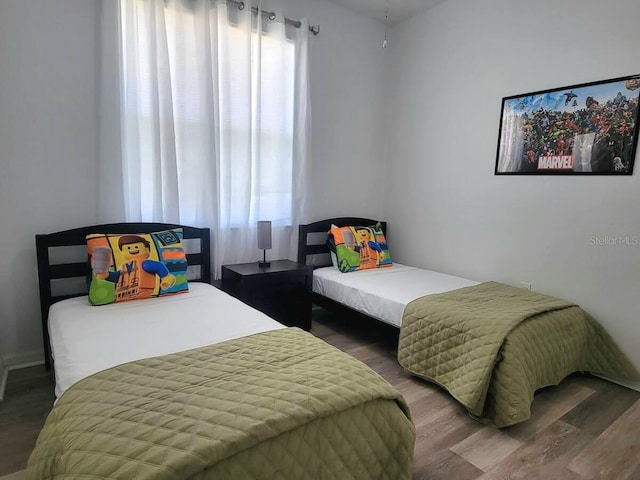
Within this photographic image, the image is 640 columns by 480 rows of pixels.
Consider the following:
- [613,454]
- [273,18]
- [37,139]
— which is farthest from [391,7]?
[613,454]

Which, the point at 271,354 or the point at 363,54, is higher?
the point at 363,54

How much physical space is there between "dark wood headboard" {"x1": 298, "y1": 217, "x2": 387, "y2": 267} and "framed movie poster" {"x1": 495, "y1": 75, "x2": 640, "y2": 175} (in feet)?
4.44

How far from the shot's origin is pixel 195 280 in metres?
2.85

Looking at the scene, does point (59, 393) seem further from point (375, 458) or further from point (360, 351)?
point (360, 351)

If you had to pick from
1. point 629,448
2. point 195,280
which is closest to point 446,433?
point 629,448

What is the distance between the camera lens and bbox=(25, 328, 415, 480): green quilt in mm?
1008

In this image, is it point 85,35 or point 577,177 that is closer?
point 85,35

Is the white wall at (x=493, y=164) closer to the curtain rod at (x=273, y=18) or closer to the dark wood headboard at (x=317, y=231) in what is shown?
the dark wood headboard at (x=317, y=231)

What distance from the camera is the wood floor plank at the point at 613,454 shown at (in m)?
1.66

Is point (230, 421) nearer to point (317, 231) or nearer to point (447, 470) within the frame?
point (447, 470)

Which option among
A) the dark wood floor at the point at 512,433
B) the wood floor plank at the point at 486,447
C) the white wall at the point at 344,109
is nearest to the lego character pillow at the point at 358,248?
the white wall at the point at 344,109

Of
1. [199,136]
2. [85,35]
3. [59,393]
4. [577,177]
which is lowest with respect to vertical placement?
[59,393]

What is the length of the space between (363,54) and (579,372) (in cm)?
320

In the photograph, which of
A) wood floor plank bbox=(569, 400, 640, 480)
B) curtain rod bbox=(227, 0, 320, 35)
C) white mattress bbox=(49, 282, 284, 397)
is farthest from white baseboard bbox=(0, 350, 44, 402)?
wood floor plank bbox=(569, 400, 640, 480)
